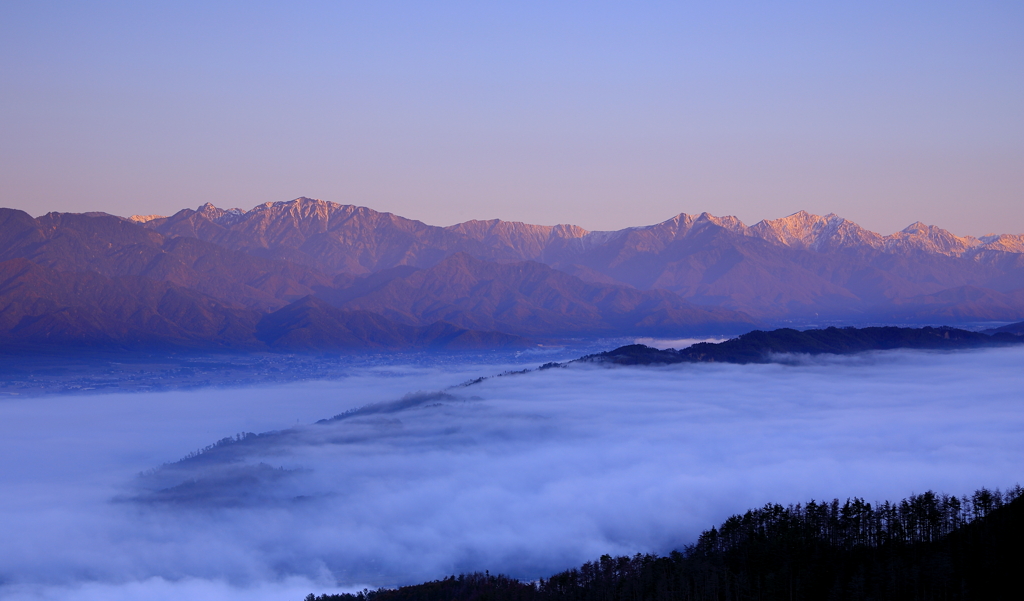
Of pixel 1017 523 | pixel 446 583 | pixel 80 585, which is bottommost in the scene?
pixel 80 585

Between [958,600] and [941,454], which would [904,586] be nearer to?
[958,600]

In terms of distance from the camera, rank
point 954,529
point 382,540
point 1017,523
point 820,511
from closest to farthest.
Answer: point 1017,523
point 954,529
point 820,511
point 382,540

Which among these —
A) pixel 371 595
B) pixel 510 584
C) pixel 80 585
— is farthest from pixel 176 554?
pixel 510 584

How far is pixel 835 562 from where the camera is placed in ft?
316

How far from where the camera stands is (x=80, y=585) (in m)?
185

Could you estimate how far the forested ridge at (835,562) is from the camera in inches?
3344

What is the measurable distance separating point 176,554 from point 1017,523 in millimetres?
155457

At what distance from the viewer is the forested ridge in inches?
3344

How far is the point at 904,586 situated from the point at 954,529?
18848mm

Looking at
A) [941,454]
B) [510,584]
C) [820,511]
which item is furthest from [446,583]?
[941,454]

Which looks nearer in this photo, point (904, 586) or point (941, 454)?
point (904, 586)

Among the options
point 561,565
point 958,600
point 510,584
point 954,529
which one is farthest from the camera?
point 561,565

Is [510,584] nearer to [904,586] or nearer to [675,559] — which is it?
[675,559]

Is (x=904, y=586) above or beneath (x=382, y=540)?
above
